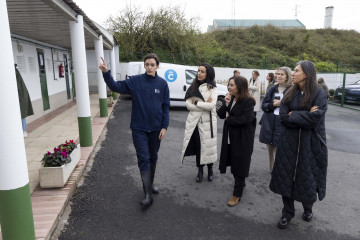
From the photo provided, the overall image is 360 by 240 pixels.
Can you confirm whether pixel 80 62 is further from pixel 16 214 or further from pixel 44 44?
pixel 44 44

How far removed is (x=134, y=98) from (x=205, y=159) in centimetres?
145

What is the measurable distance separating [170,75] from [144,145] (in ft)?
26.3

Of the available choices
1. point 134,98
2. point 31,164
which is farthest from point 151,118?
point 31,164

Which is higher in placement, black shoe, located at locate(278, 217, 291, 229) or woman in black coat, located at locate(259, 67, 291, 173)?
woman in black coat, located at locate(259, 67, 291, 173)

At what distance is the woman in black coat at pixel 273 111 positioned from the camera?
13.8 feet

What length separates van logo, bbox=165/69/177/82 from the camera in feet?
36.4

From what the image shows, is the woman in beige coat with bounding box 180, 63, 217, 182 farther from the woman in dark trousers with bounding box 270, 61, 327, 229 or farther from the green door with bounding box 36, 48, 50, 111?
the green door with bounding box 36, 48, 50, 111

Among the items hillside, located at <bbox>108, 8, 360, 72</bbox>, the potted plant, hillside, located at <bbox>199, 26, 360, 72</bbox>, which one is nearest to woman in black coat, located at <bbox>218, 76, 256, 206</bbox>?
the potted plant

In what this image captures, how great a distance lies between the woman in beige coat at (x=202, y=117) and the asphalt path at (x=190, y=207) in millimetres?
531

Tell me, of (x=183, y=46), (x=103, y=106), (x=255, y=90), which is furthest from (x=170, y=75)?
(x=183, y=46)

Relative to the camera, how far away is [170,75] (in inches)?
439

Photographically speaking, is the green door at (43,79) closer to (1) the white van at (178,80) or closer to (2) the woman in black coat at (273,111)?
(1) the white van at (178,80)

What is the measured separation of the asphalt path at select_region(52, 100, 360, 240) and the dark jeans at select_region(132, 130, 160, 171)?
56cm

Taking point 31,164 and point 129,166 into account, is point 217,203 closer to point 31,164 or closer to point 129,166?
point 129,166
